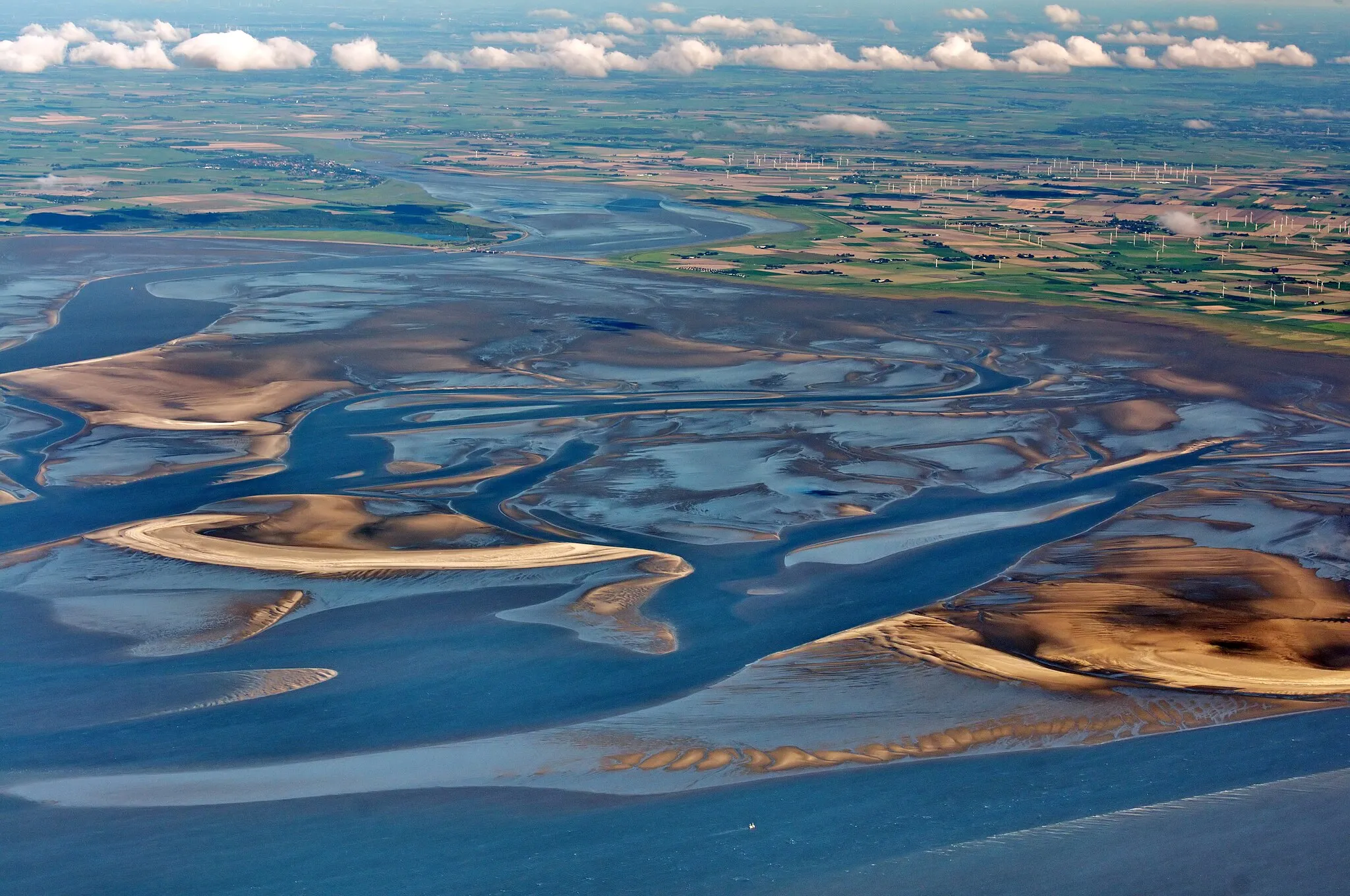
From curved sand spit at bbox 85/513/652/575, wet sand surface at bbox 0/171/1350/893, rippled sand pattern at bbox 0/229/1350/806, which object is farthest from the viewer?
curved sand spit at bbox 85/513/652/575

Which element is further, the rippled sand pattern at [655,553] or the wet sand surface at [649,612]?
the rippled sand pattern at [655,553]

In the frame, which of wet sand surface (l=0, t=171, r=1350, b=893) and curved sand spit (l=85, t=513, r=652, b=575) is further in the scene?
curved sand spit (l=85, t=513, r=652, b=575)

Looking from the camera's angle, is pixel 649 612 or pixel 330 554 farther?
pixel 330 554

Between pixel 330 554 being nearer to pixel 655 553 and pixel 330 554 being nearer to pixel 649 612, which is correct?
pixel 655 553

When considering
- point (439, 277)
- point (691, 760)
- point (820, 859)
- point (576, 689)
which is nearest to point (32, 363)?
point (439, 277)

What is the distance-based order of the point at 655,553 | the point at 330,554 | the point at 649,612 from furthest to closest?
the point at 655,553
the point at 330,554
the point at 649,612

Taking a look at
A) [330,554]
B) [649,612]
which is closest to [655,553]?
[649,612]

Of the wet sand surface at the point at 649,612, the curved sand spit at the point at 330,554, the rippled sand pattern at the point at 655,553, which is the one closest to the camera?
the wet sand surface at the point at 649,612

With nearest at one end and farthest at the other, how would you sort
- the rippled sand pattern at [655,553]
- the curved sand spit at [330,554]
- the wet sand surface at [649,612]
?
1. the wet sand surface at [649,612]
2. the rippled sand pattern at [655,553]
3. the curved sand spit at [330,554]
